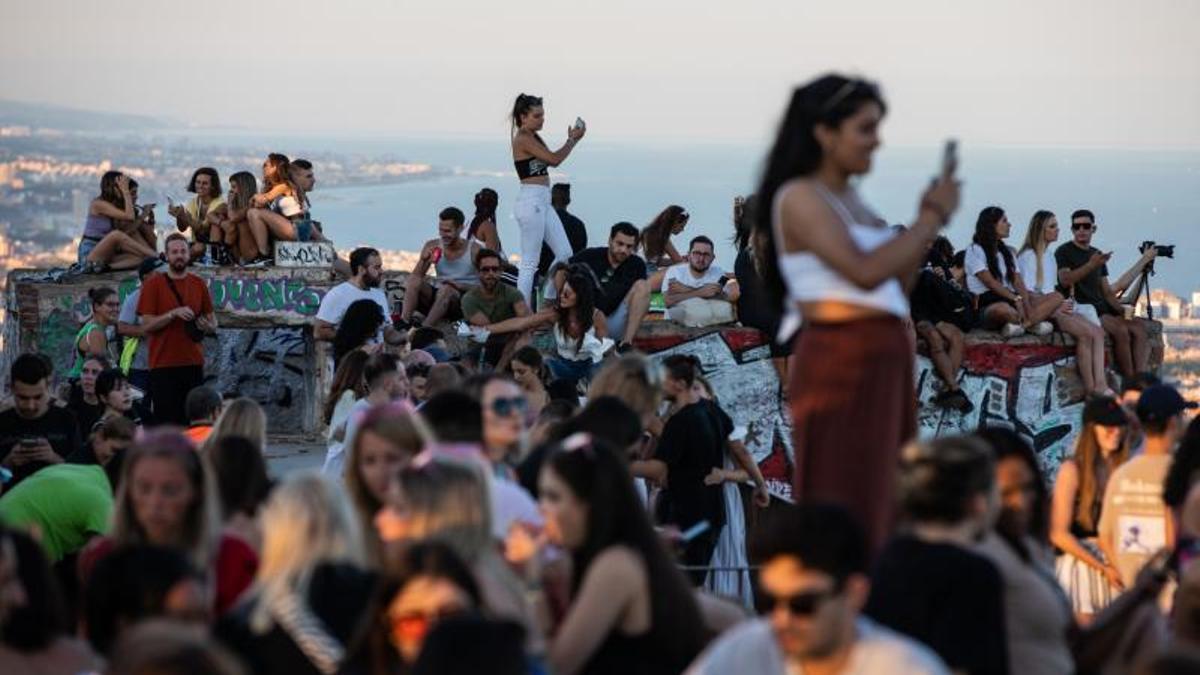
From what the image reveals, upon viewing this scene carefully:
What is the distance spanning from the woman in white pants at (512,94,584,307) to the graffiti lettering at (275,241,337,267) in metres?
2.15

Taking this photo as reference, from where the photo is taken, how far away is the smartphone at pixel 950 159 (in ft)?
28.2

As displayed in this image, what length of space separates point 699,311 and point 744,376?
621mm

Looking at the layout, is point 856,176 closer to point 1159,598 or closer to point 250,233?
point 1159,598

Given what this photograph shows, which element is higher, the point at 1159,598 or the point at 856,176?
the point at 856,176

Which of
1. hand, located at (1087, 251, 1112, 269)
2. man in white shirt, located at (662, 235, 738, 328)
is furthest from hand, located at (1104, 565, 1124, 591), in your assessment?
hand, located at (1087, 251, 1112, 269)

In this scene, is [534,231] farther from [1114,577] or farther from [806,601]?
[806,601]

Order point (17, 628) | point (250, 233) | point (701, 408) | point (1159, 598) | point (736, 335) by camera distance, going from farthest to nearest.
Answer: point (250, 233)
point (736, 335)
point (701, 408)
point (1159, 598)
point (17, 628)

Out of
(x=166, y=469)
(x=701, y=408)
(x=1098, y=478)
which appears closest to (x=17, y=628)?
(x=166, y=469)

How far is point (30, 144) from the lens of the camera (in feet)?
540

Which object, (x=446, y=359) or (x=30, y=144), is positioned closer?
(x=446, y=359)

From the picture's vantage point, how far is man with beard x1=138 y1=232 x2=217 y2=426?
18547mm

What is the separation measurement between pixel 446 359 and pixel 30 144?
15177cm

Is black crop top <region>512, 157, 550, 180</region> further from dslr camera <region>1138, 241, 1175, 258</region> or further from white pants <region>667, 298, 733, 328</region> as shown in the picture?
dslr camera <region>1138, 241, 1175, 258</region>

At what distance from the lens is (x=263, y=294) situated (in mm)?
22078
